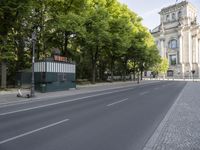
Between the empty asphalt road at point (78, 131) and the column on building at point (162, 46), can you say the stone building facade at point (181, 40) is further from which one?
the empty asphalt road at point (78, 131)

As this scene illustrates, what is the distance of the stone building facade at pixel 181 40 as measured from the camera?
11262 centimetres

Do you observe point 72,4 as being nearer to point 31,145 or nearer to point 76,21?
point 76,21

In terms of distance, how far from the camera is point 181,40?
115 m

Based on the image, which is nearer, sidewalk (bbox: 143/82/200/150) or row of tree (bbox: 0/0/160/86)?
sidewalk (bbox: 143/82/200/150)

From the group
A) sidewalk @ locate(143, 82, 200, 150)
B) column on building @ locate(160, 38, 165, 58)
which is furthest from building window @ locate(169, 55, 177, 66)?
sidewalk @ locate(143, 82, 200, 150)

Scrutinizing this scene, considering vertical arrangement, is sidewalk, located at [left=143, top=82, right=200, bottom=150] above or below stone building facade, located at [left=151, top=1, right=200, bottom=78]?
below

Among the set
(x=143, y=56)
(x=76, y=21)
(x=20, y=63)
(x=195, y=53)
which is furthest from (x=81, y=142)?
(x=195, y=53)

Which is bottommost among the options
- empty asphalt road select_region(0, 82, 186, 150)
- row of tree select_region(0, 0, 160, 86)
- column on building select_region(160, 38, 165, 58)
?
empty asphalt road select_region(0, 82, 186, 150)

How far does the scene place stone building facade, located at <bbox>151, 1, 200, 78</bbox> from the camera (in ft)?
370

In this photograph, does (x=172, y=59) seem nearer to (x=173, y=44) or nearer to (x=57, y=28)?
(x=173, y=44)

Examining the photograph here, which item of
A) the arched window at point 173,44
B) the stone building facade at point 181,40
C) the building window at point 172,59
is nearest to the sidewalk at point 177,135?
the stone building facade at point 181,40

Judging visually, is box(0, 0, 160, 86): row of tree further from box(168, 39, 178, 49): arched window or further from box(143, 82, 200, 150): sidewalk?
box(168, 39, 178, 49): arched window

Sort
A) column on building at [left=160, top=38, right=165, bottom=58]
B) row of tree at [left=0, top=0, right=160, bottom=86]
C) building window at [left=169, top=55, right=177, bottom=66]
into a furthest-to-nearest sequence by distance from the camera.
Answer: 1. column on building at [left=160, top=38, right=165, bottom=58]
2. building window at [left=169, top=55, right=177, bottom=66]
3. row of tree at [left=0, top=0, right=160, bottom=86]

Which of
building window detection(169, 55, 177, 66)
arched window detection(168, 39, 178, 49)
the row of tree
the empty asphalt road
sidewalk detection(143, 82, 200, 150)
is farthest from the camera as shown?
arched window detection(168, 39, 178, 49)
